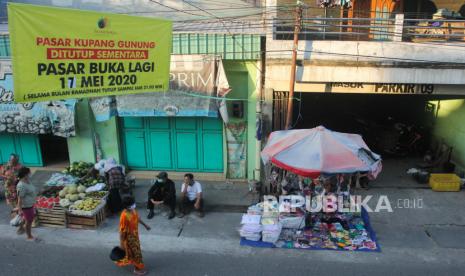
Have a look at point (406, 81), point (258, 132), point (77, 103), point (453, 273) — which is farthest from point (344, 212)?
point (77, 103)

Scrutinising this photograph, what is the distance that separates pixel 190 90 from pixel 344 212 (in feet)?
16.0

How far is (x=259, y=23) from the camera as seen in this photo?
9312 millimetres

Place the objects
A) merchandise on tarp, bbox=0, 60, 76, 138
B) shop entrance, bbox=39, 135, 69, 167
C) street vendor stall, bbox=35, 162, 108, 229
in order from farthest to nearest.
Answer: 1. shop entrance, bbox=39, 135, 69, 167
2. merchandise on tarp, bbox=0, 60, 76, 138
3. street vendor stall, bbox=35, 162, 108, 229

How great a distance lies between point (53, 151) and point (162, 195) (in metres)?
6.54

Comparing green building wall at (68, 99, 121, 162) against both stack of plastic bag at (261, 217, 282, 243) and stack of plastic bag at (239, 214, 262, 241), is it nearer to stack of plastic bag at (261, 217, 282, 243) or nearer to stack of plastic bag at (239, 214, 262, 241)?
stack of plastic bag at (239, 214, 262, 241)

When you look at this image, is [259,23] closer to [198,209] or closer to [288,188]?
[288,188]

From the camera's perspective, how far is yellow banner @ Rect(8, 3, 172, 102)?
4.64 meters

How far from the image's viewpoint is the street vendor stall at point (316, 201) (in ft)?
22.1

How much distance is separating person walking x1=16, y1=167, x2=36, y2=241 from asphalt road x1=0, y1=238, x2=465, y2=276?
22.9 inches

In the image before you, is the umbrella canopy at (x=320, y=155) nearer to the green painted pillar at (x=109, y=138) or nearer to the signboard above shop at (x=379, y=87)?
the signboard above shop at (x=379, y=87)

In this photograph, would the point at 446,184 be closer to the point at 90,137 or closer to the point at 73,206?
the point at 73,206

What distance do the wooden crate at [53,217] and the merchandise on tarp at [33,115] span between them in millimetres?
2955

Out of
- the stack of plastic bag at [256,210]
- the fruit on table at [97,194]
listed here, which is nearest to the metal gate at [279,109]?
the stack of plastic bag at [256,210]

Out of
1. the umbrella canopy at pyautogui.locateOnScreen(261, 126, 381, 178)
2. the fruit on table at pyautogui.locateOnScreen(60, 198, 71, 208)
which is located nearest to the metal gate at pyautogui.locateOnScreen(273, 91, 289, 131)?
the umbrella canopy at pyautogui.locateOnScreen(261, 126, 381, 178)
